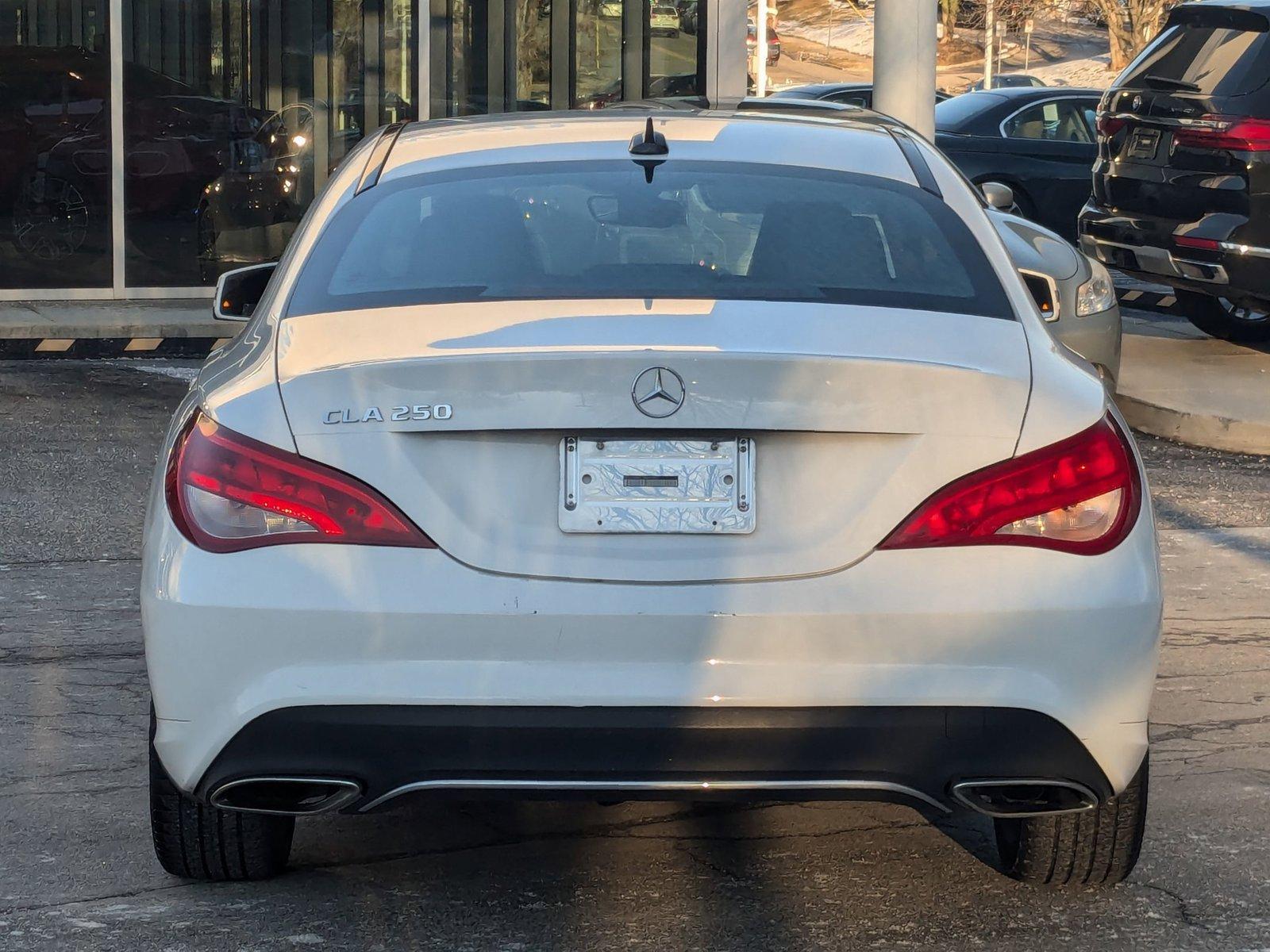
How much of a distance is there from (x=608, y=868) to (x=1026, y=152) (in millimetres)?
13489

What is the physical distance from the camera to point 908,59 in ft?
36.2

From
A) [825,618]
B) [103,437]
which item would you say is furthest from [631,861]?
[103,437]

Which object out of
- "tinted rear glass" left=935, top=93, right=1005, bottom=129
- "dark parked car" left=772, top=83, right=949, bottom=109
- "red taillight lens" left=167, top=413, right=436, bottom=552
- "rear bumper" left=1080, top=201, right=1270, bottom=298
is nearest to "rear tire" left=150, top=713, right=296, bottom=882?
"red taillight lens" left=167, top=413, right=436, bottom=552

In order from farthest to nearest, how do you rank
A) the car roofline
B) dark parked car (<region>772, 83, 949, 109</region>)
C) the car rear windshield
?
dark parked car (<region>772, 83, 949, 109</region>)
the car roofline
the car rear windshield

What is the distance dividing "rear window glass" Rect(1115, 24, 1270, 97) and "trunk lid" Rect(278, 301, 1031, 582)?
7.99 m

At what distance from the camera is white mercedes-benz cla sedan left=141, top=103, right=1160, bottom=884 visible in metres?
3.12

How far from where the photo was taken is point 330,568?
315cm

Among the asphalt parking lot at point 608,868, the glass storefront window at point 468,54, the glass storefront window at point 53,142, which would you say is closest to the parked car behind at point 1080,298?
the asphalt parking lot at point 608,868

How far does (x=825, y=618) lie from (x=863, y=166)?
57.4 inches

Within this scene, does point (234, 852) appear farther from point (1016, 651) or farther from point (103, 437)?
point (103, 437)

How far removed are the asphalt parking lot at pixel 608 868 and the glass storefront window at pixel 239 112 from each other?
9.01 metres

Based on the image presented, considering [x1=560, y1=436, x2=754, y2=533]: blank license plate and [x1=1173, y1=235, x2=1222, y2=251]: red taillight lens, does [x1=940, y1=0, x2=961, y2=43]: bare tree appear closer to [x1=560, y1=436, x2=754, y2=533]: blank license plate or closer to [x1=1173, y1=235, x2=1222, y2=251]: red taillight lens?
[x1=1173, y1=235, x2=1222, y2=251]: red taillight lens

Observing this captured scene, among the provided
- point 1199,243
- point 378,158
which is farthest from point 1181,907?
point 1199,243

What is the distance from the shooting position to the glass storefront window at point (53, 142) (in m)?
13.5
